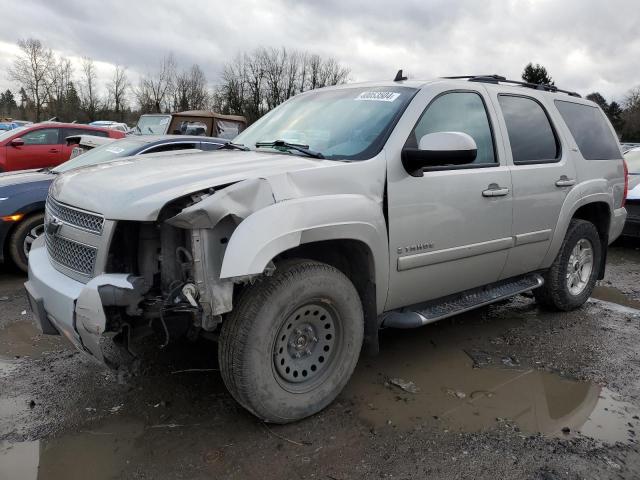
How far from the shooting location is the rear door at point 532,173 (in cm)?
398

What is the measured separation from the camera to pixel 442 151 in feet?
9.95

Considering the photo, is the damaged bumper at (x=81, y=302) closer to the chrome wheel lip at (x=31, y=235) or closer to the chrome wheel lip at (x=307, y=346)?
the chrome wheel lip at (x=307, y=346)

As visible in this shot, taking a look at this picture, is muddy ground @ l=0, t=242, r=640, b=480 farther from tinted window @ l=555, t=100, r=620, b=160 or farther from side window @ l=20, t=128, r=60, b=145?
side window @ l=20, t=128, r=60, b=145

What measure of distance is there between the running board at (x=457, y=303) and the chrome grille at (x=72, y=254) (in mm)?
1790

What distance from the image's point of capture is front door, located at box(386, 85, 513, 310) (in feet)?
10.5

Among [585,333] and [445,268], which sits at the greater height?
[445,268]

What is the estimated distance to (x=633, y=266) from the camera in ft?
23.4

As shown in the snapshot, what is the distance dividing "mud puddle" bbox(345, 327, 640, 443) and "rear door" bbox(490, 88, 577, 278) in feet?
2.88

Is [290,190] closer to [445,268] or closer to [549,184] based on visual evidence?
[445,268]

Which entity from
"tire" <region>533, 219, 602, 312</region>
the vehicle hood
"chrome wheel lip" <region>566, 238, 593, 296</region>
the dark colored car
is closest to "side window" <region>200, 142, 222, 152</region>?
the dark colored car

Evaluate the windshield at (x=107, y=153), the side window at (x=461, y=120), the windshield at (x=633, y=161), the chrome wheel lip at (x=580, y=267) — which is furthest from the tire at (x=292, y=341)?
the windshield at (x=633, y=161)

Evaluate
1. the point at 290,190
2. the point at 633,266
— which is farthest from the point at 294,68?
the point at 290,190

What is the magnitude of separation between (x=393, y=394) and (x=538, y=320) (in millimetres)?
2165

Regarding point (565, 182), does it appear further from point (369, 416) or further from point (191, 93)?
point (191, 93)
